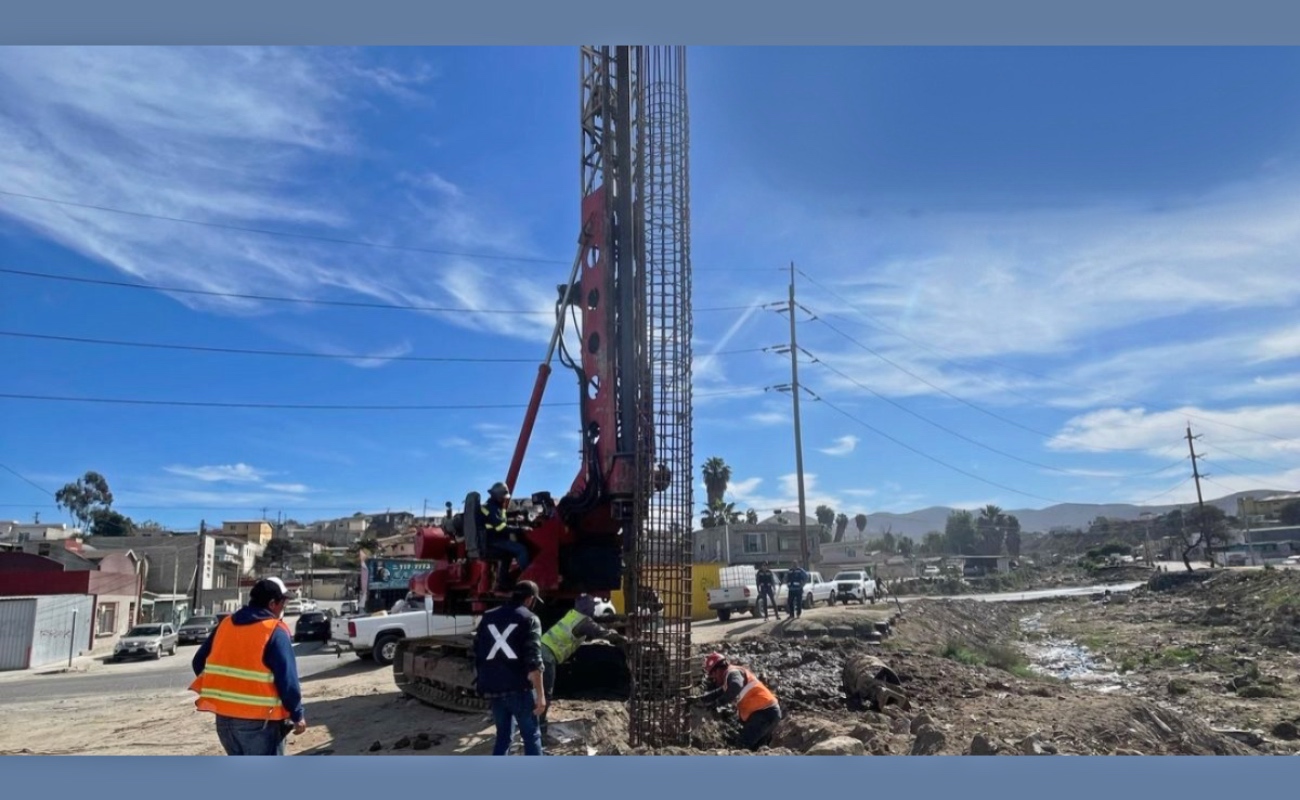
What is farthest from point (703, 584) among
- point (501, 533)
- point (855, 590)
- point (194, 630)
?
point (194, 630)

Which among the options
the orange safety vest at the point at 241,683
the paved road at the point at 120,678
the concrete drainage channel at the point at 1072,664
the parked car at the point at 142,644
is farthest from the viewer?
the parked car at the point at 142,644

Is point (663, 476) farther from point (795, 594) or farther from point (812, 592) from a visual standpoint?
point (812, 592)

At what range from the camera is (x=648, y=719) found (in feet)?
28.2

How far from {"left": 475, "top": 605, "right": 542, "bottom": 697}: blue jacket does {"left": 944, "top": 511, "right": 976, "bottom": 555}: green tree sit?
3794 inches

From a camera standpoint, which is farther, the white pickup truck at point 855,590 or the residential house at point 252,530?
the residential house at point 252,530

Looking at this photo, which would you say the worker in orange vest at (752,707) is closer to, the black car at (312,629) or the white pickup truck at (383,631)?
the white pickup truck at (383,631)

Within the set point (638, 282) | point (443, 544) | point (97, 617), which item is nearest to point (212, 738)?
point (443, 544)

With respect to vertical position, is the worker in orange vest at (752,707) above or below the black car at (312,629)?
above

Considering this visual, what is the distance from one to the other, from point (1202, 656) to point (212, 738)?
19.8m

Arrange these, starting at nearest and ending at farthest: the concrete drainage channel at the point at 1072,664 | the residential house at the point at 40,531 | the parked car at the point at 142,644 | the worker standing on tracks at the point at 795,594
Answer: the concrete drainage channel at the point at 1072,664
the worker standing on tracks at the point at 795,594
the parked car at the point at 142,644
the residential house at the point at 40,531

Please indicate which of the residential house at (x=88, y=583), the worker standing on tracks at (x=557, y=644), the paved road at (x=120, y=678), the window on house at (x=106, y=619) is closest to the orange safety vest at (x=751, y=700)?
the worker standing on tracks at (x=557, y=644)

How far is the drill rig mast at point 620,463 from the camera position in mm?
9086

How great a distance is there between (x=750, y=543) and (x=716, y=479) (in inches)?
601

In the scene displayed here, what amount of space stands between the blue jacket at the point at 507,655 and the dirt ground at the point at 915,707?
198cm
